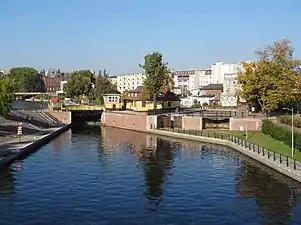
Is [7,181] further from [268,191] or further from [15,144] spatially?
[268,191]

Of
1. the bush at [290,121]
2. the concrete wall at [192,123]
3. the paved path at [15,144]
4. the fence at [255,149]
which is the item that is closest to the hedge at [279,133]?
the bush at [290,121]

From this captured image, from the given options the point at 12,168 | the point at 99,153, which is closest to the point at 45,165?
the point at 12,168

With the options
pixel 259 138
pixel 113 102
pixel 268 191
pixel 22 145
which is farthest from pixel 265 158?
pixel 113 102

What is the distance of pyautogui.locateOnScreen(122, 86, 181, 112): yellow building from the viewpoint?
106m

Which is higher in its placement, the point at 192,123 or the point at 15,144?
the point at 192,123

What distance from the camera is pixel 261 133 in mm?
74625

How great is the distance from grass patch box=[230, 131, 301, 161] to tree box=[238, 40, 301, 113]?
819 centimetres

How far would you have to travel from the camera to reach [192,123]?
8600cm

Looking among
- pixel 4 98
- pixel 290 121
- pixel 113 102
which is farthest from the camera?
pixel 113 102

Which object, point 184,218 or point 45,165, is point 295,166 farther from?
point 45,165

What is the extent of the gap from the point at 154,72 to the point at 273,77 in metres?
28.0

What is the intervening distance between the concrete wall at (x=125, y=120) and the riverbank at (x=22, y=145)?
17.7 meters

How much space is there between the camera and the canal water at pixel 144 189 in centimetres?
3209

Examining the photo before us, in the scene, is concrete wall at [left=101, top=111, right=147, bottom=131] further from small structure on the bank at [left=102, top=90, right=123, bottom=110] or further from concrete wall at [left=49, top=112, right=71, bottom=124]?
concrete wall at [left=49, top=112, right=71, bottom=124]
